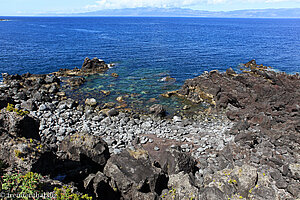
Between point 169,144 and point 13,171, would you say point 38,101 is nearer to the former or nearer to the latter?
point 169,144

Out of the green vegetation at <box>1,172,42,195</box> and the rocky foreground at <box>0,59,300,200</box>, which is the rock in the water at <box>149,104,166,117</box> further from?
the green vegetation at <box>1,172,42,195</box>

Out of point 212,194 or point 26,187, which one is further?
point 212,194

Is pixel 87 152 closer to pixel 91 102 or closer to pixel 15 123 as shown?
pixel 15 123

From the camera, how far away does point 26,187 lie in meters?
10.0

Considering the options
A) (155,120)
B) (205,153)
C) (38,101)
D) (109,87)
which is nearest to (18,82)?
(38,101)

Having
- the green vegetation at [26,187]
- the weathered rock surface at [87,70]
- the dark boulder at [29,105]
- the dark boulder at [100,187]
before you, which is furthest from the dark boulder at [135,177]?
the weathered rock surface at [87,70]

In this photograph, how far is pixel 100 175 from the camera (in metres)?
15.1

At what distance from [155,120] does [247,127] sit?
43.3 feet

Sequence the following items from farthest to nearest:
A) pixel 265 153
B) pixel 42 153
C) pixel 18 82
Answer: pixel 18 82
pixel 265 153
pixel 42 153

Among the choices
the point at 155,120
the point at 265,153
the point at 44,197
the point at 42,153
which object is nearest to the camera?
the point at 44,197

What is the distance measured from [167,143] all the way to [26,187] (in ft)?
57.6

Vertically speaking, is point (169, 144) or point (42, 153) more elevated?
point (42, 153)

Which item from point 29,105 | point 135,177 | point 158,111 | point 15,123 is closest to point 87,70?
point 29,105

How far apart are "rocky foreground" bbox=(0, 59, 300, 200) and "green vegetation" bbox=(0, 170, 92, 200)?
3.45ft
